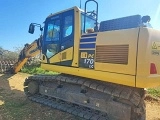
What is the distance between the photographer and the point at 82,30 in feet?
24.8

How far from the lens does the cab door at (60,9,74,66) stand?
7648 mm

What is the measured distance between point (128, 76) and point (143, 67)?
1.58 ft

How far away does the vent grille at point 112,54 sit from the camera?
6.09 meters

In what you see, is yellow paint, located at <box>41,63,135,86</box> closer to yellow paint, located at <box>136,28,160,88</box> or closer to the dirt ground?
yellow paint, located at <box>136,28,160,88</box>

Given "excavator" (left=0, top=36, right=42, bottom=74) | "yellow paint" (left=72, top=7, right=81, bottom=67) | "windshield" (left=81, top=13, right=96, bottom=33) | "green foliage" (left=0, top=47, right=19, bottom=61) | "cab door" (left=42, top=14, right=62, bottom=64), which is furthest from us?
"green foliage" (left=0, top=47, right=19, bottom=61)

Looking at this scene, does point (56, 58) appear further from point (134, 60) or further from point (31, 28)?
point (134, 60)

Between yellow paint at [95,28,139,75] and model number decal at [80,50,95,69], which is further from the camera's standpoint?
model number decal at [80,50,95,69]

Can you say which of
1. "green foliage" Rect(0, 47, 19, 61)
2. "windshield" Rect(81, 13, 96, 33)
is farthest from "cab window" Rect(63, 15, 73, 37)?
"green foliage" Rect(0, 47, 19, 61)

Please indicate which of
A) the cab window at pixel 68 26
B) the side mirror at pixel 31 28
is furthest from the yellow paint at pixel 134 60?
the side mirror at pixel 31 28

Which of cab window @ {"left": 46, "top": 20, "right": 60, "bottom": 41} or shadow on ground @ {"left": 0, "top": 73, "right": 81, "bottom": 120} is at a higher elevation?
cab window @ {"left": 46, "top": 20, "right": 60, "bottom": 41}

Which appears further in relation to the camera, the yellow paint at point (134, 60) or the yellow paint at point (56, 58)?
the yellow paint at point (56, 58)

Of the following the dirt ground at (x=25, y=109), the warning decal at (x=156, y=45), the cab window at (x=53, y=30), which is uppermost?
the cab window at (x=53, y=30)

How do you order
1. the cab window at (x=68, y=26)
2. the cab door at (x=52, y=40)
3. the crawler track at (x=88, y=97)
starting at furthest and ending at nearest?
the cab door at (x=52, y=40) → the cab window at (x=68, y=26) → the crawler track at (x=88, y=97)

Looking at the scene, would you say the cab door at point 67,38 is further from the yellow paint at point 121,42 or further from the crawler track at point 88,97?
the yellow paint at point 121,42
